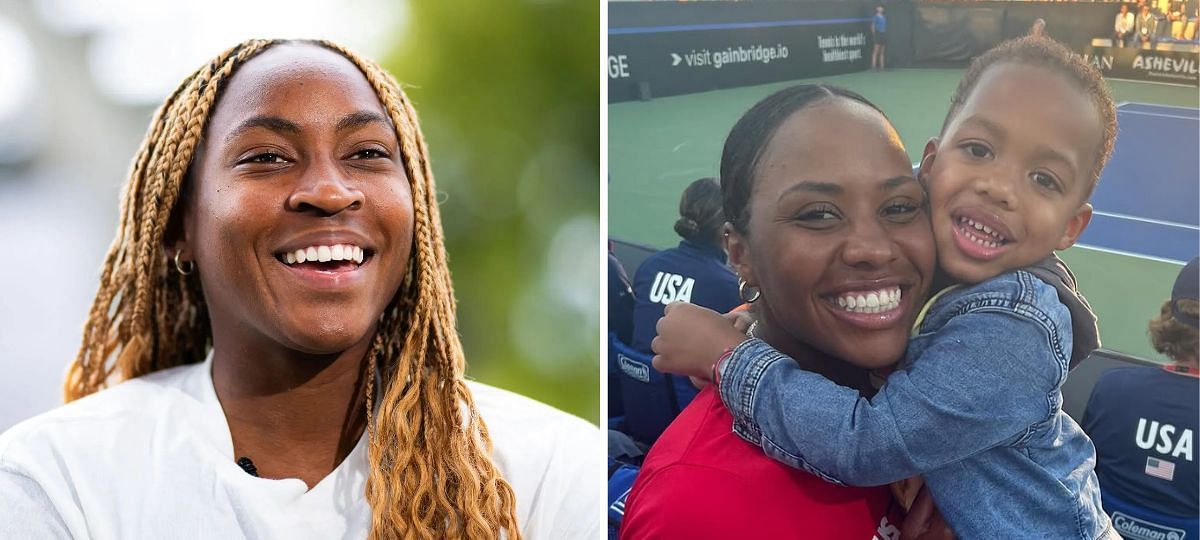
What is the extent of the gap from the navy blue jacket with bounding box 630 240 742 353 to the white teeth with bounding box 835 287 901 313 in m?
0.17

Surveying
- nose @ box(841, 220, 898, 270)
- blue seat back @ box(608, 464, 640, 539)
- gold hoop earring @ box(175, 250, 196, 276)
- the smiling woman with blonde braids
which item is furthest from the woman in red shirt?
gold hoop earring @ box(175, 250, 196, 276)

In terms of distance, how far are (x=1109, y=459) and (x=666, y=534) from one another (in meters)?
0.63

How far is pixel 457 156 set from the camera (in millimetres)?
2012

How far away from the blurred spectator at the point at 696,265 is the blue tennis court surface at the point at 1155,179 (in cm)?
54

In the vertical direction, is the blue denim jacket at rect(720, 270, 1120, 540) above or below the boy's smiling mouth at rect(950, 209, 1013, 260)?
below

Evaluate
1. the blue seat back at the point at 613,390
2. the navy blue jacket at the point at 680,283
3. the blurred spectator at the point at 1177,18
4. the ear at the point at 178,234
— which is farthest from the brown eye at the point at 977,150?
the ear at the point at 178,234

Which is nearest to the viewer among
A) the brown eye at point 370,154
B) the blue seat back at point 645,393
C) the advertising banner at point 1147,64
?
the advertising banner at point 1147,64

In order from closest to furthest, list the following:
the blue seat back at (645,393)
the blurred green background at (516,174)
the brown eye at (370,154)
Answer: the brown eye at (370,154) < the blue seat back at (645,393) < the blurred green background at (516,174)

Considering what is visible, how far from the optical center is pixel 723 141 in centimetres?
161

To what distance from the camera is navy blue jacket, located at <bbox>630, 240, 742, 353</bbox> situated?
64.4 inches

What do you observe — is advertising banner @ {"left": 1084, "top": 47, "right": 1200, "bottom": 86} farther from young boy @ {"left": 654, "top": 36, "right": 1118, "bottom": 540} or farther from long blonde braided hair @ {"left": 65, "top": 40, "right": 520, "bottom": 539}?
long blonde braided hair @ {"left": 65, "top": 40, "right": 520, "bottom": 539}

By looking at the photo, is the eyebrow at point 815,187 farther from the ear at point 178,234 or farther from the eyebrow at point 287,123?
the ear at point 178,234

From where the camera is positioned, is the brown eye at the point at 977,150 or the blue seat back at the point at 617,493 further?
the blue seat back at the point at 617,493

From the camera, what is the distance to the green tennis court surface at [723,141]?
140 centimetres
